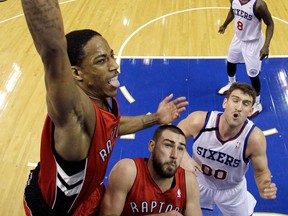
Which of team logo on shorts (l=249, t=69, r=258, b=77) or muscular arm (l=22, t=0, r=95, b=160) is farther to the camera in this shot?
team logo on shorts (l=249, t=69, r=258, b=77)

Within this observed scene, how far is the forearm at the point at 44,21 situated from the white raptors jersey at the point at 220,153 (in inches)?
85.8

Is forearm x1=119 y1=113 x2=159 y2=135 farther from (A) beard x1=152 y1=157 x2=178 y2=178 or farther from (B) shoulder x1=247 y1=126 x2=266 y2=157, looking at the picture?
(B) shoulder x1=247 y1=126 x2=266 y2=157

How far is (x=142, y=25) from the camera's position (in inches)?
319

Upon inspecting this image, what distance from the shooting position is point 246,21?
513cm

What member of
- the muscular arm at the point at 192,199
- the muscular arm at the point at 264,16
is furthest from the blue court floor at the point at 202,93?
the muscular arm at the point at 192,199

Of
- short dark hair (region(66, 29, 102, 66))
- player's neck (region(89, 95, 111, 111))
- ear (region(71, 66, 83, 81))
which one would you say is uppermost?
short dark hair (region(66, 29, 102, 66))

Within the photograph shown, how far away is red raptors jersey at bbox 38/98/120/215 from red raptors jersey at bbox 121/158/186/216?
1.79ft

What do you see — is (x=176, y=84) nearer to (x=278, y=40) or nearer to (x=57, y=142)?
(x=278, y=40)

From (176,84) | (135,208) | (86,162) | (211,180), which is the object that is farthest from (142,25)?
(86,162)

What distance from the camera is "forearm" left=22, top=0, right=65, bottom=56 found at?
1309 mm

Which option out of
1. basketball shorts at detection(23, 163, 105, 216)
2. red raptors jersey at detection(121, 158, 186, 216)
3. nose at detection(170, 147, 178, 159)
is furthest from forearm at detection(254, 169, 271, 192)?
basketball shorts at detection(23, 163, 105, 216)

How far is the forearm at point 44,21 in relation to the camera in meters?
1.31

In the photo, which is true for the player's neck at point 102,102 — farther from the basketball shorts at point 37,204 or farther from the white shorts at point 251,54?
the white shorts at point 251,54

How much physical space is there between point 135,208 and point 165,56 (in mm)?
4561
